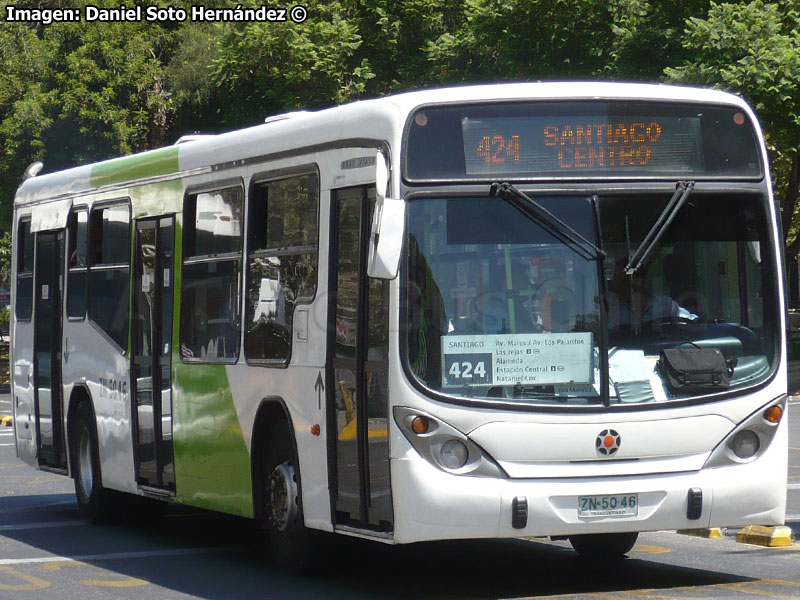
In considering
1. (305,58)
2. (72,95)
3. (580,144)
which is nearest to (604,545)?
(580,144)

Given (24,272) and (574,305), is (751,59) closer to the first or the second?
(24,272)

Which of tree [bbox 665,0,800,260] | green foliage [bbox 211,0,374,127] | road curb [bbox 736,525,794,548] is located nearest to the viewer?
road curb [bbox 736,525,794,548]

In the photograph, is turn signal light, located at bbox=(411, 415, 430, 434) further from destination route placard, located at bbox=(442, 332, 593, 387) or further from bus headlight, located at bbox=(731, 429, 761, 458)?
bus headlight, located at bbox=(731, 429, 761, 458)

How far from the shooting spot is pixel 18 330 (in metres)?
15.6

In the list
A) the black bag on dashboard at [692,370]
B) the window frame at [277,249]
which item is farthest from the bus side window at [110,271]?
the black bag on dashboard at [692,370]

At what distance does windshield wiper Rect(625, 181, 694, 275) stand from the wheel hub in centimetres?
263

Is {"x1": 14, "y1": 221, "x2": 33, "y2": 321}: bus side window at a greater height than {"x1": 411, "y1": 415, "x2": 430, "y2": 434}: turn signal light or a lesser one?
greater

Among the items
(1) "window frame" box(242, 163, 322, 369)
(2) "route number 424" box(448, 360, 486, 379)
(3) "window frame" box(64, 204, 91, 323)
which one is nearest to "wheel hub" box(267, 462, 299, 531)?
(1) "window frame" box(242, 163, 322, 369)

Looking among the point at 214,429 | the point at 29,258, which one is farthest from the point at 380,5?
the point at 214,429

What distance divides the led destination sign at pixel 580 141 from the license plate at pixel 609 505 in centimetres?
180

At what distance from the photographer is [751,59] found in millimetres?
29062

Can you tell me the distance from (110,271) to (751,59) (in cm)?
1876

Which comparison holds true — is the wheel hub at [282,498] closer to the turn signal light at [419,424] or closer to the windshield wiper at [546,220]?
the turn signal light at [419,424]

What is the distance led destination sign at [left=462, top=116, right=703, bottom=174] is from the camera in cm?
866
